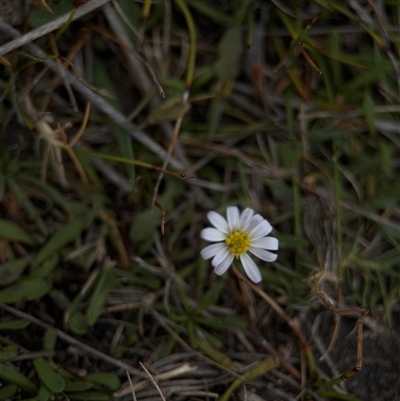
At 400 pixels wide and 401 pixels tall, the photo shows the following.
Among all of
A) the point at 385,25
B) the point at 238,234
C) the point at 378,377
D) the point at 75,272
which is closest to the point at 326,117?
the point at 385,25

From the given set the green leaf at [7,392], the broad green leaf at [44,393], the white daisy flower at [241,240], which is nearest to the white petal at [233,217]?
the white daisy flower at [241,240]

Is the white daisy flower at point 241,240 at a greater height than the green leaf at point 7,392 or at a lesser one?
greater

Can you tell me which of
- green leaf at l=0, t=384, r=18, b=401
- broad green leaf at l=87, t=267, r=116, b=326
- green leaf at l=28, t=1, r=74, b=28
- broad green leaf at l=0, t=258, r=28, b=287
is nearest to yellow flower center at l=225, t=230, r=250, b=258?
broad green leaf at l=87, t=267, r=116, b=326

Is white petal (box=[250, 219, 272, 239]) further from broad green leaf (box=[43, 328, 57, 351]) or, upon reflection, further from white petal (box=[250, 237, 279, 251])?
broad green leaf (box=[43, 328, 57, 351])

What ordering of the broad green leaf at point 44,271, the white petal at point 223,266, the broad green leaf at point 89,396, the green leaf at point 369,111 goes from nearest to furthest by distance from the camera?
1. the white petal at point 223,266
2. the broad green leaf at point 89,396
3. the broad green leaf at point 44,271
4. the green leaf at point 369,111

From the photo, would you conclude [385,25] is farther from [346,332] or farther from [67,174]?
[67,174]

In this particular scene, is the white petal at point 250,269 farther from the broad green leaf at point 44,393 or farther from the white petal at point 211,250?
the broad green leaf at point 44,393

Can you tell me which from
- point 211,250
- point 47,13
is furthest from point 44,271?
point 47,13
